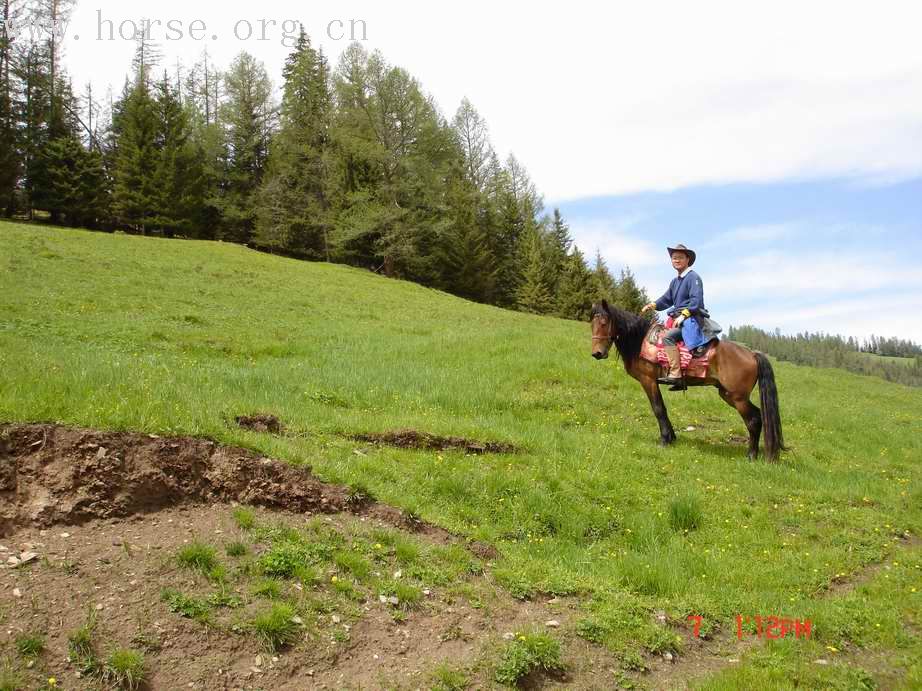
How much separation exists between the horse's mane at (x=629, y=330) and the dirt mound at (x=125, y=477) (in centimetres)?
725

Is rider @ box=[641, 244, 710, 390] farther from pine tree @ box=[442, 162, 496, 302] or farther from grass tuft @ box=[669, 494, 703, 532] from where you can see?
pine tree @ box=[442, 162, 496, 302]

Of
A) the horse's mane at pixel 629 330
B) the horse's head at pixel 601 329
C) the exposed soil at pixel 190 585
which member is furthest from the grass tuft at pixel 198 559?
the horse's mane at pixel 629 330

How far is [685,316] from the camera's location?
11547 mm

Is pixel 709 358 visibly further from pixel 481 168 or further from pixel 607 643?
pixel 481 168

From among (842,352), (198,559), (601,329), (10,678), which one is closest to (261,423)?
(198,559)

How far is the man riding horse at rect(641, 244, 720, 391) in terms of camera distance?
11555 millimetres

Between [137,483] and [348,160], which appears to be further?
[348,160]

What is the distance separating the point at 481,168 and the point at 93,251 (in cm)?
4642

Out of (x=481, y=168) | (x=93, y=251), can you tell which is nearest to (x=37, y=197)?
(x=93, y=251)

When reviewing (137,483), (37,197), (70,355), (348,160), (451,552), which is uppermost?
(348,160)

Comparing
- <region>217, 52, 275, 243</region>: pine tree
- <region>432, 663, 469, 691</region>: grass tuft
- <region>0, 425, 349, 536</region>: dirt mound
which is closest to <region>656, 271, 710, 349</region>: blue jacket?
<region>0, 425, 349, 536</region>: dirt mound

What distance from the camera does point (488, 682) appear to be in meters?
4.92

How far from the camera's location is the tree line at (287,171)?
49594 millimetres

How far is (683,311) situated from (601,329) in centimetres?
160
